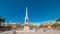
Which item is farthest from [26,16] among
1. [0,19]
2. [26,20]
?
[0,19]

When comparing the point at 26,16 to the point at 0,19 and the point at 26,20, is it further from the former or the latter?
the point at 0,19

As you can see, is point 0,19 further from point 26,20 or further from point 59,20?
point 59,20

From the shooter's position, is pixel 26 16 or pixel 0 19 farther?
pixel 26 16

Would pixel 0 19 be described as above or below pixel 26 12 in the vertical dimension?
below

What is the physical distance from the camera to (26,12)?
5531 cm

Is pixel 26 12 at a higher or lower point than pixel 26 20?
higher

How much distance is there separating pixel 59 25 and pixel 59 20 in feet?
8.57

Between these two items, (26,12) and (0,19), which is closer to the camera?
(0,19)

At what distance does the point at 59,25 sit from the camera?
53219 millimetres

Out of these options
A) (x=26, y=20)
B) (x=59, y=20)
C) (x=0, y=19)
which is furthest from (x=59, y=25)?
(x=0, y=19)

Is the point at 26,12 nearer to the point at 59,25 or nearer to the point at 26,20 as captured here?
the point at 26,20

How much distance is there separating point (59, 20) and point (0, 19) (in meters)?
26.7

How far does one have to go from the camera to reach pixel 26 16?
5422 cm

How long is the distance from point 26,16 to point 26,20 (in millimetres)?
2001
